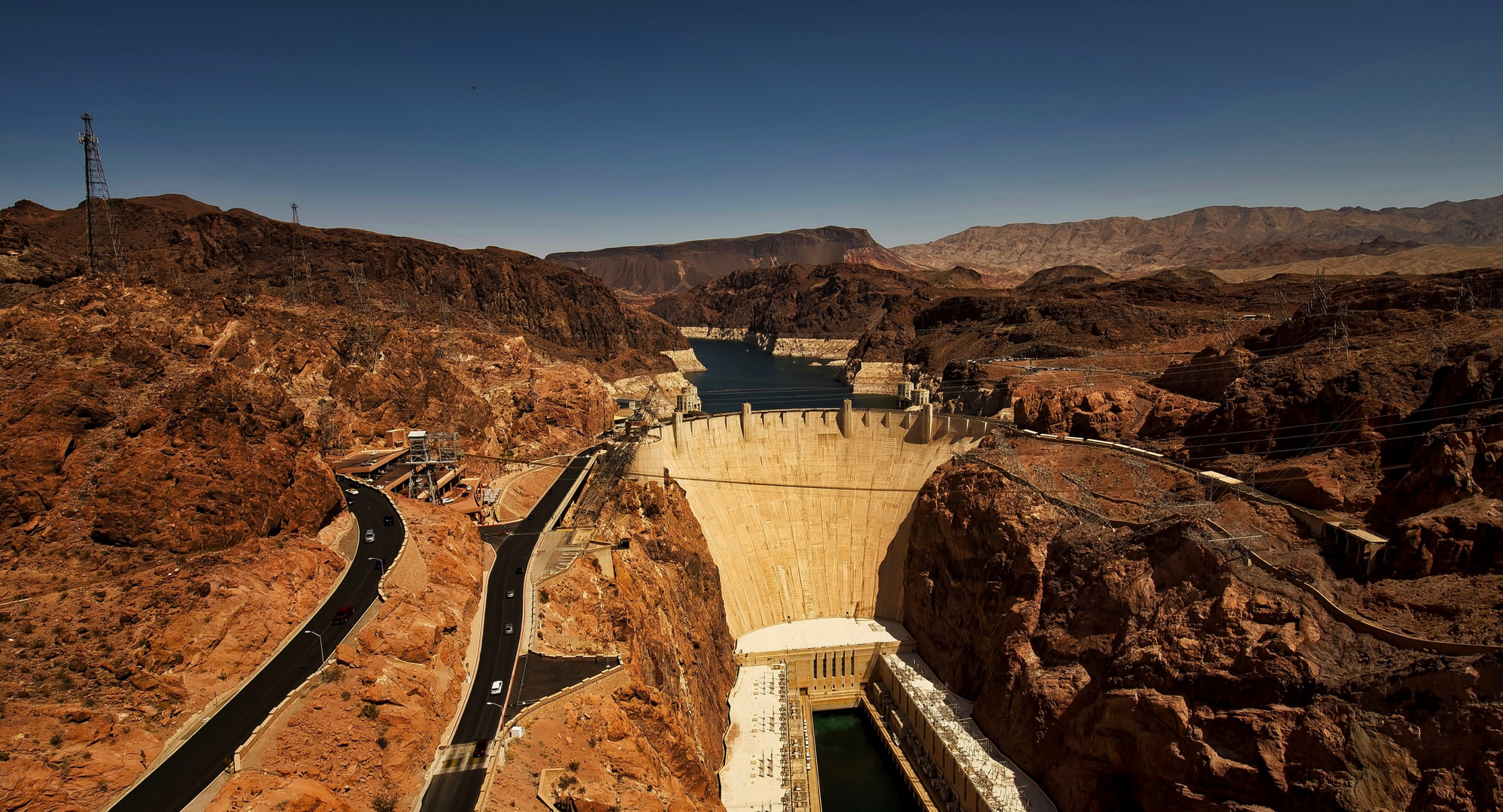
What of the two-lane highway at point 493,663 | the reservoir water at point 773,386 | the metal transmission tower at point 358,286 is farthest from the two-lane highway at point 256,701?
the reservoir water at point 773,386

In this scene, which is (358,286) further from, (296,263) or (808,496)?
(808,496)

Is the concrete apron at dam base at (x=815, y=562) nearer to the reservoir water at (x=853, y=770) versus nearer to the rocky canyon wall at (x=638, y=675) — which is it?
the reservoir water at (x=853, y=770)

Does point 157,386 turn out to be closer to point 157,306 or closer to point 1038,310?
point 157,306

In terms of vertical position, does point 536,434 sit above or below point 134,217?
below

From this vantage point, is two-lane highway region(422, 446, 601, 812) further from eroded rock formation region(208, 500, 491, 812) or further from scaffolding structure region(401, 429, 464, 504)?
scaffolding structure region(401, 429, 464, 504)

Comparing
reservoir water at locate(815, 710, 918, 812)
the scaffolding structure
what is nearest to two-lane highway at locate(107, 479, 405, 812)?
the scaffolding structure

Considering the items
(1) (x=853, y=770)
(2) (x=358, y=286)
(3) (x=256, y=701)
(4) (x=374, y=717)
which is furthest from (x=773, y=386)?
(3) (x=256, y=701)

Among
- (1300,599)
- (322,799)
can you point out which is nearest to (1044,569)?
(1300,599)
